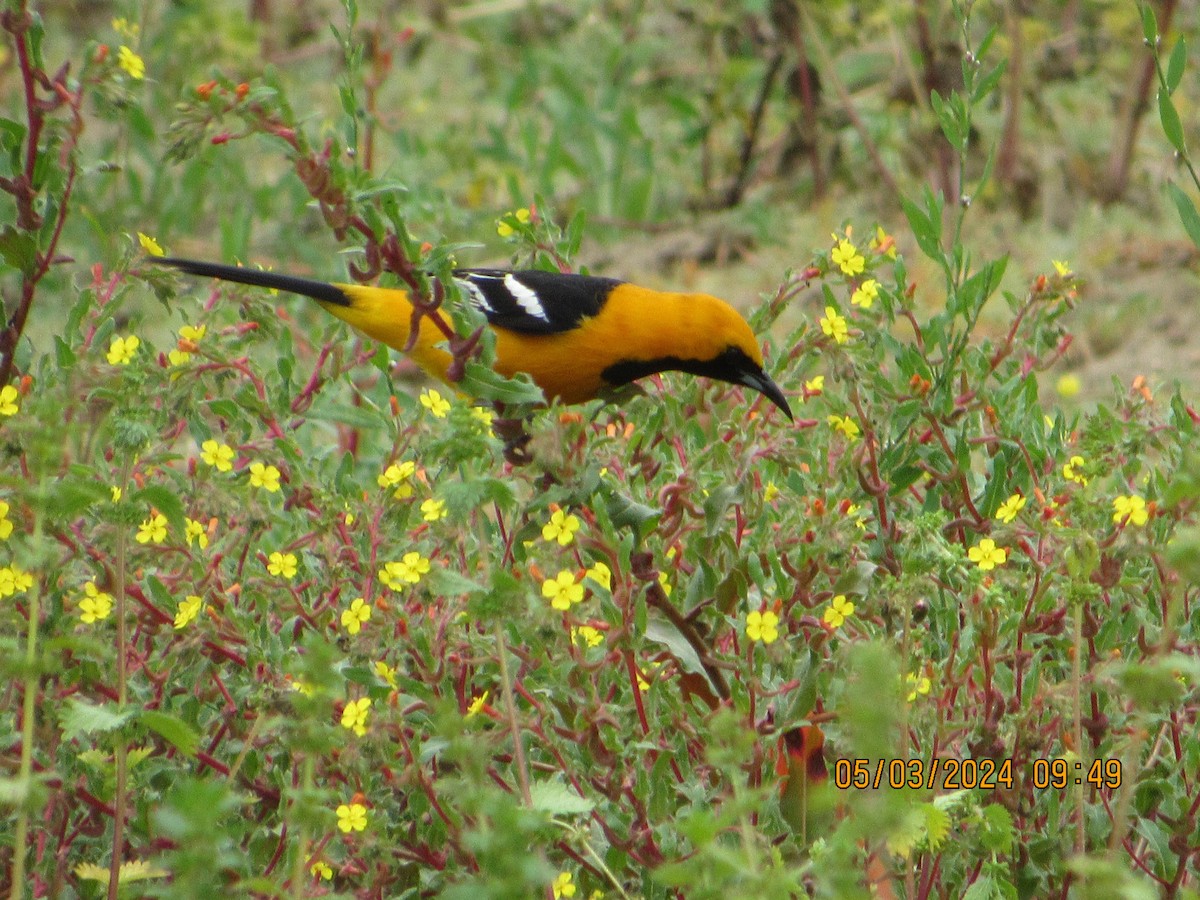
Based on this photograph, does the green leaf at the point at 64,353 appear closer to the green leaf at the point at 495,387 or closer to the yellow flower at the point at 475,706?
the green leaf at the point at 495,387

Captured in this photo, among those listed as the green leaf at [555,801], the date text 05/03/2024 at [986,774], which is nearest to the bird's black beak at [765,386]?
the date text 05/03/2024 at [986,774]

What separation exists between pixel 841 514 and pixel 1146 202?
4444mm

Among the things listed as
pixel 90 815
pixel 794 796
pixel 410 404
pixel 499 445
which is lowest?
pixel 90 815

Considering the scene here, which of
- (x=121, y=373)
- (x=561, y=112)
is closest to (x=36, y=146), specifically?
(x=121, y=373)

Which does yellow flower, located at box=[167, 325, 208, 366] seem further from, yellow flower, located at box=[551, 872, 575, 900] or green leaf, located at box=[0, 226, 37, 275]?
yellow flower, located at box=[551, 872, 575, 900]

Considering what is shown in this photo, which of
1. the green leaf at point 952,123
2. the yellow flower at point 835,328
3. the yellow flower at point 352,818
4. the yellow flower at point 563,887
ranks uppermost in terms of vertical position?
the green leaf at point 952,123

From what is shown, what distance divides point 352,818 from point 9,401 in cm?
93

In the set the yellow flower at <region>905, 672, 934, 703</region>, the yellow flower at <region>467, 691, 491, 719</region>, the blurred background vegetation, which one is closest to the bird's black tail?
the yellow flower at <region>467, 691, 491, 719</region>

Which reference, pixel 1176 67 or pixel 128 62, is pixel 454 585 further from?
pixel 1176 67

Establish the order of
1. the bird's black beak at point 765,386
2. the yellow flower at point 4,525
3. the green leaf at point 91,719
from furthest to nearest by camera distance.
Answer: the bird's black beak at point 765,386, the yellow flower at point 4,525, the green leaf at point 91,719

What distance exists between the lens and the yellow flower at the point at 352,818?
2.04m

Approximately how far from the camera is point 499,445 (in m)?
2.04

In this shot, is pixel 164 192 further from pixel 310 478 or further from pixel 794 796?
pixel 794 796

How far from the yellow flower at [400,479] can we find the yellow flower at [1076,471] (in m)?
1.03
